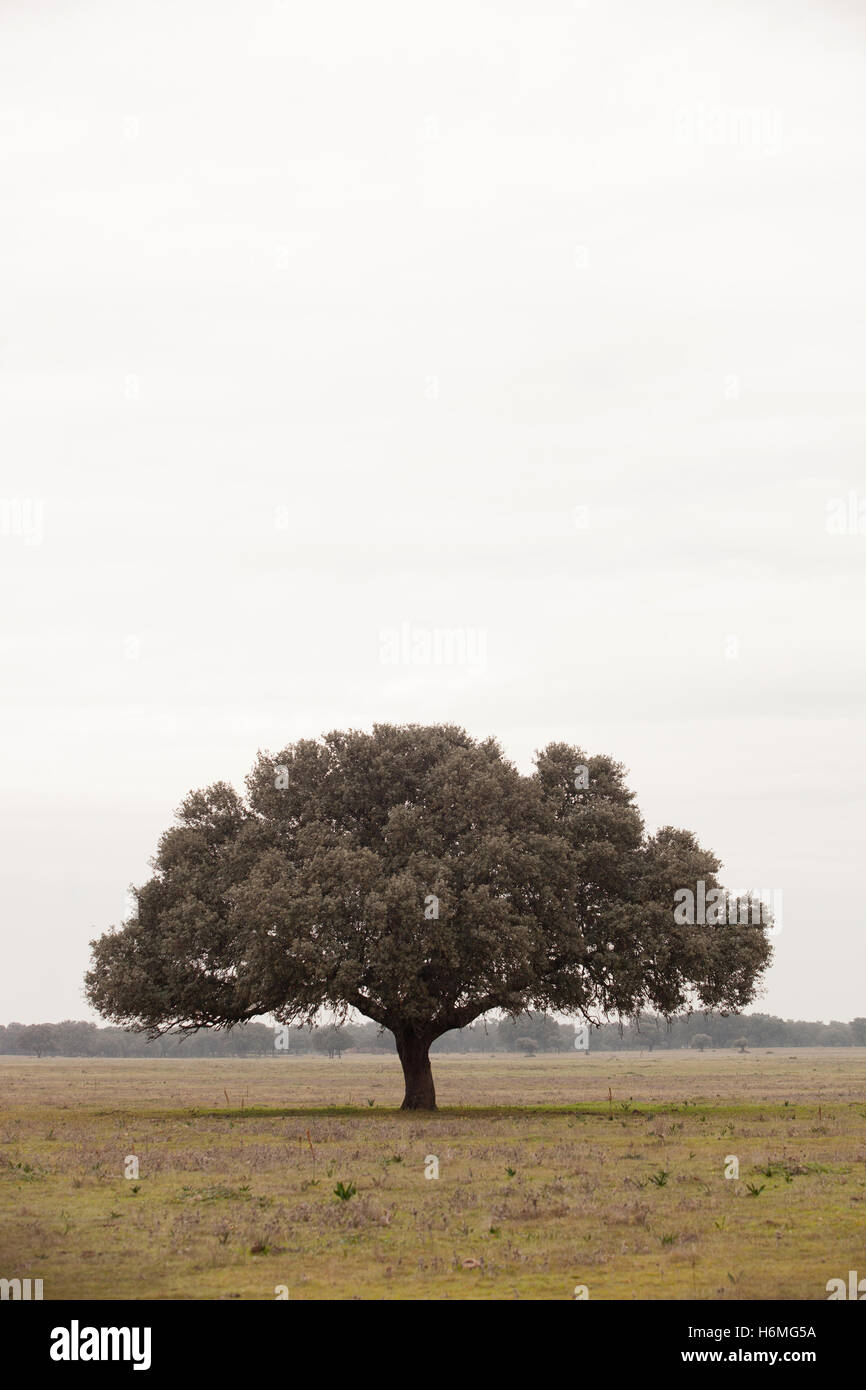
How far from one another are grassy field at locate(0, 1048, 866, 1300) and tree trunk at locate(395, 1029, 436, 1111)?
4.34 meters

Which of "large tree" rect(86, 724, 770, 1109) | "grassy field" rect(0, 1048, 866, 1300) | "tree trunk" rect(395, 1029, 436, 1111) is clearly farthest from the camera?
"tree trunk" rect(395, 1029, 436, 1111)

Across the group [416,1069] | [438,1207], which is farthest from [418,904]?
[438,1207]

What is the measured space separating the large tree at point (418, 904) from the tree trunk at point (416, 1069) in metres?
0.10

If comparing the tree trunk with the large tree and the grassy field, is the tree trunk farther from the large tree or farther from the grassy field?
the grassy field

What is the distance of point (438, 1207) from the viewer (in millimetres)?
26109

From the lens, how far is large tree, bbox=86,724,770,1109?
48.8 meters

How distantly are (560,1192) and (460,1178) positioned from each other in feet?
11.5

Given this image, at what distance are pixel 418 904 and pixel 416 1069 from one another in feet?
35.0

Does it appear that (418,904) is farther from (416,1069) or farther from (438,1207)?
(438,1207)

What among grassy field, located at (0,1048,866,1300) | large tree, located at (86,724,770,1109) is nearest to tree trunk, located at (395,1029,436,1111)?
large tree, located at (86,724,770,1109)

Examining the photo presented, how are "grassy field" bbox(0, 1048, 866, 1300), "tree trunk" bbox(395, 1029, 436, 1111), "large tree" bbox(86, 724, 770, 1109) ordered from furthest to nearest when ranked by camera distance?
1. "tree trunk" bbox(395, 1029, 436, 1111)
2. "large tree" bbox(86, 724, 770, 1109)
3. "grassy field" bbox(0, 1048, 866, 1300)

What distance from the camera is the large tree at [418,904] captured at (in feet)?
160
